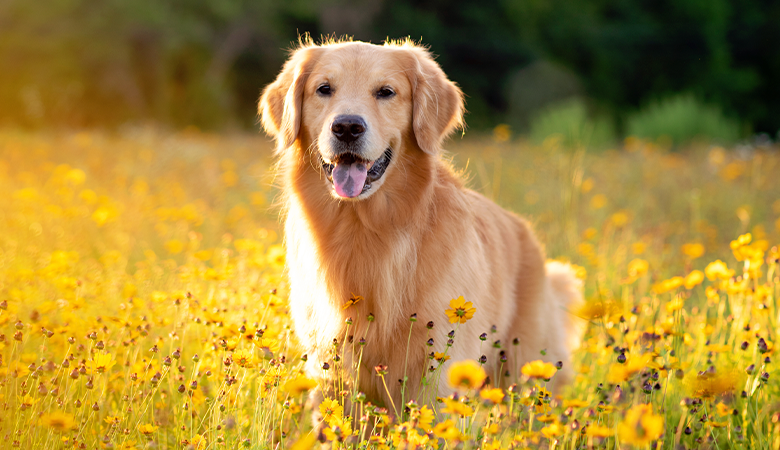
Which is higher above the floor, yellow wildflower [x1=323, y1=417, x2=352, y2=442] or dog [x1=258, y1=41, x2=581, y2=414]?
dog [x1=258, y1=41, x2=581, y2=414]

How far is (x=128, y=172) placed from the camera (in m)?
6.22

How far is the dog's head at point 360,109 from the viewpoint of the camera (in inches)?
87.7

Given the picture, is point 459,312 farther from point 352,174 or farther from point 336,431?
point 352,174

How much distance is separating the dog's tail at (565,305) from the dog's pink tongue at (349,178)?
51.8 inches

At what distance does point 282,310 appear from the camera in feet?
8.42

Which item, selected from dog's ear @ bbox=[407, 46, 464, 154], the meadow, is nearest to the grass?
the meadow

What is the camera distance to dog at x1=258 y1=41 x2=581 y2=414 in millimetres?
2184

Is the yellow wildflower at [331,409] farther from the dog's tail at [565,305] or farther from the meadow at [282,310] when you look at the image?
the dog's tail at [565,305]

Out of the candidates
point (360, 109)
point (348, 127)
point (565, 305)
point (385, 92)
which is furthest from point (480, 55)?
point (348, 127)

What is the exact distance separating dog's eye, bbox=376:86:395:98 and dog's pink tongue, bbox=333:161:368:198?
32 centimetres

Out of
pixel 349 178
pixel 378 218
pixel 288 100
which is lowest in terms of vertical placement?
pixel 378 218

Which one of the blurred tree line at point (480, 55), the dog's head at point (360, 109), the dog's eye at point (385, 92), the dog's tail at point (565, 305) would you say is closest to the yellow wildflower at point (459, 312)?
the dog's head at point (360, 109)

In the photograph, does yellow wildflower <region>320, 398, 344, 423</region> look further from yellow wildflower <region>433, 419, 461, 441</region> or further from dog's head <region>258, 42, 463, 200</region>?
dog's head <region>258, 42, 463, 200</region>

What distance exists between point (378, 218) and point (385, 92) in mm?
527
